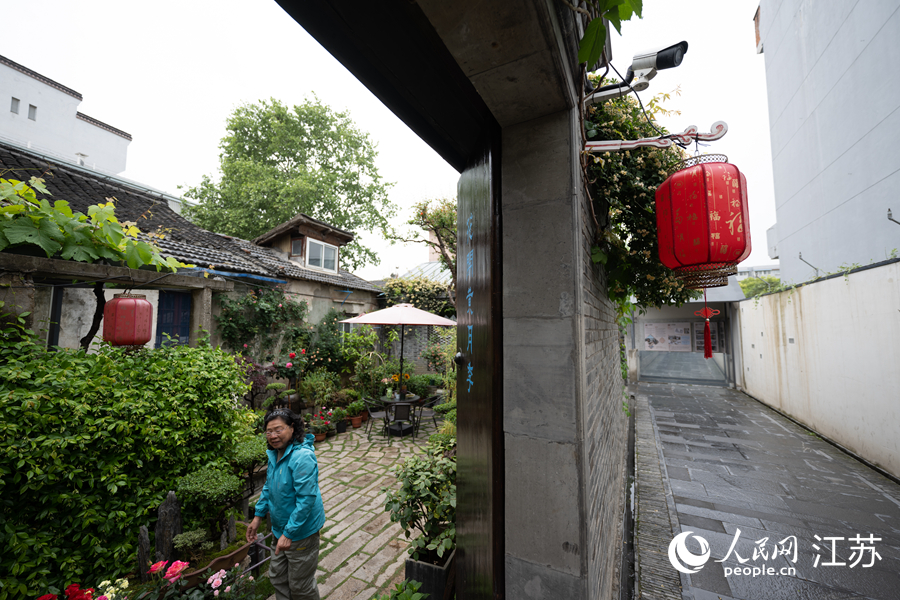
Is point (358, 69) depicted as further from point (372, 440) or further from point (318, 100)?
point (318, 100)

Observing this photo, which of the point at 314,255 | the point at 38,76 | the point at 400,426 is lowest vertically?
the point at 400,426

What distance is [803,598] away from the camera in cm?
297

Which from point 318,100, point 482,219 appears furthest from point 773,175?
point 318,100

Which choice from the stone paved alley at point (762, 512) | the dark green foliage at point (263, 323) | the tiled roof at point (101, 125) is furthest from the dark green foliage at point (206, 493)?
the tiled roof at point (101, 125)

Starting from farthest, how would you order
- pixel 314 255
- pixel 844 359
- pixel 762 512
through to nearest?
pixel 314 255 < pixel 844 359 < pixel 762 512

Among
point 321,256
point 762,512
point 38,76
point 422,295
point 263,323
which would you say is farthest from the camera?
point 38,76

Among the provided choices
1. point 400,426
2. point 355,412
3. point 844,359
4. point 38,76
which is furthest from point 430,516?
point 38,76

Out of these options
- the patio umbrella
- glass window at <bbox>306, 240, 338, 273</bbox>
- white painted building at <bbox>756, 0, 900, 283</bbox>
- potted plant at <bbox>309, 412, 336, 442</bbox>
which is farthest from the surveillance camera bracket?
glass window at <bbox>306, 240, 338, 273</bbox>

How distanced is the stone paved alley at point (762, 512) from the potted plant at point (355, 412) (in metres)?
5.51

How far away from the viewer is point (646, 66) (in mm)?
2098

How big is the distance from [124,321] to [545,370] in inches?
158

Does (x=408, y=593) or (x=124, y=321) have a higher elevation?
(x=124, y=321)

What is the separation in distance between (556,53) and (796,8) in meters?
15.7

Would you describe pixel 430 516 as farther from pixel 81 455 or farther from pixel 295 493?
pixel 81 455
